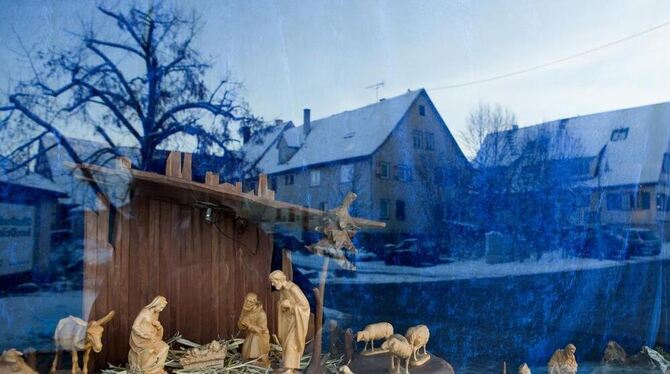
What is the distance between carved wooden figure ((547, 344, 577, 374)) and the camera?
298 centimetres

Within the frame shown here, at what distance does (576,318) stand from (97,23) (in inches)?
115

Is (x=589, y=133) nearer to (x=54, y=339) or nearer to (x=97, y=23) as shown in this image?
(x=97, y=23)

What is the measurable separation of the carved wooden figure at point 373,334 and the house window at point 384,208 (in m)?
0.53

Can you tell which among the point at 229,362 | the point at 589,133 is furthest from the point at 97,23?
the point at 589,133

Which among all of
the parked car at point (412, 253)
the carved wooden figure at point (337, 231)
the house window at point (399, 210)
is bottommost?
the parked car at point (412, 253)

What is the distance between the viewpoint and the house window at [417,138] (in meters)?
3.04

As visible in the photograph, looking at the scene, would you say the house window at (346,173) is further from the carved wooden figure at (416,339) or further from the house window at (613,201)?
the house window at (613,201)

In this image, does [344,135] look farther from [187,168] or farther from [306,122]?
[187,168]

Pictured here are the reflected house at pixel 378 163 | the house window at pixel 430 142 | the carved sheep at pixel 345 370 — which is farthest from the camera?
the house window at pixel 430 142

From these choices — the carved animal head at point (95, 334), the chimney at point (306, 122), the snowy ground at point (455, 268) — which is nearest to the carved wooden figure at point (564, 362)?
the snowy ground at point (455, 268)

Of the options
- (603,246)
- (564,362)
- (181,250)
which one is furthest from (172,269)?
(603,246)

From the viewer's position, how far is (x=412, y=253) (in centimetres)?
312

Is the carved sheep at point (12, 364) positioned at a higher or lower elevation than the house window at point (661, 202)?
lower

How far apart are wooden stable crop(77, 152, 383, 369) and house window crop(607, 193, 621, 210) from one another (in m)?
1.35
